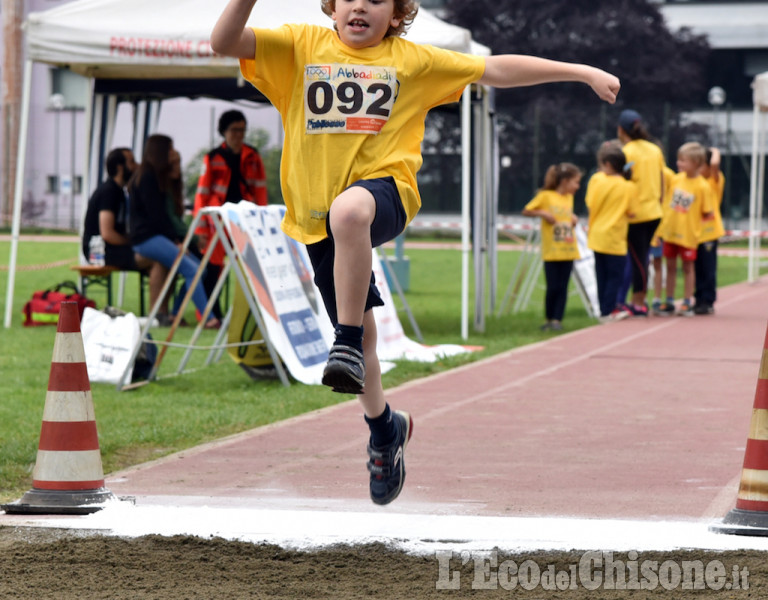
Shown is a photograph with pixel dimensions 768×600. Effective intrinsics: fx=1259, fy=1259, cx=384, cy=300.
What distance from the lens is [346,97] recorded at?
471 cm

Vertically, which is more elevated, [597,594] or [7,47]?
[7,47]

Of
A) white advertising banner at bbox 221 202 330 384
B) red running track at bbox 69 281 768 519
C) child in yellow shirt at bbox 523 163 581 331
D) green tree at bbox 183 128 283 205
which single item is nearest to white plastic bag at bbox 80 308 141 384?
white advertising banner at bbox 221 202 330 384

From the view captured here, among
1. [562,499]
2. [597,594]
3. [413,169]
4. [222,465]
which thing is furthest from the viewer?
[222,465]

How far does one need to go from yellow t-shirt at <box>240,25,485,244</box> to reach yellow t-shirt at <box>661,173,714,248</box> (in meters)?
10.5

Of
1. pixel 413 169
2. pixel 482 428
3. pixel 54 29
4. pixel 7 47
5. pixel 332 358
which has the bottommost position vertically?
pixel 482 428

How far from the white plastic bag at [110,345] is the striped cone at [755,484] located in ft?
17.1

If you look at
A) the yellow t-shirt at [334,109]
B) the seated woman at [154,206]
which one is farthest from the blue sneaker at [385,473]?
the seated woman at [154,206]

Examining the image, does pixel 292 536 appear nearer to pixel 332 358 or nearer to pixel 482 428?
pixel 332 358

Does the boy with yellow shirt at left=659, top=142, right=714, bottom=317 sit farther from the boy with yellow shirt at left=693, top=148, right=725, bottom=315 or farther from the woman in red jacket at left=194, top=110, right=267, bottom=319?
the woman in red jacket at left=194, top=110, right=267, bottom=319

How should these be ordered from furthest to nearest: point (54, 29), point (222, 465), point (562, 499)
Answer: point (54, 29)
point (222, 465)
point (562, 499)

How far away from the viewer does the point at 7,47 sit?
40.5 metres

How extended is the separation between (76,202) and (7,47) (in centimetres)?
673

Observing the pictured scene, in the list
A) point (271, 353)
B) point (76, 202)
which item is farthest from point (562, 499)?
point (76, 202)

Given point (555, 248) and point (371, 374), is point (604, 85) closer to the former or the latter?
point (371, 374)
